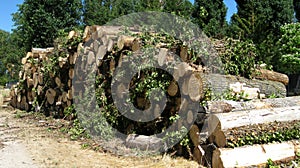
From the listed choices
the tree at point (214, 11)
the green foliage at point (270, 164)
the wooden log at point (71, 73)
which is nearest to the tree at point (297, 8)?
the tree at point (214, 11)

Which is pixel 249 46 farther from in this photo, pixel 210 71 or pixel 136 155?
pixel 136 155

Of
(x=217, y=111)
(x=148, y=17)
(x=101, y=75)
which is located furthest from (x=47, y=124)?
(x=217, y=111)

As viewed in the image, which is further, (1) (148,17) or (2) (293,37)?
(2) (293,37)

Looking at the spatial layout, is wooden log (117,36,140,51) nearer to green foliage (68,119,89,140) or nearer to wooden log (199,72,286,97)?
wooden log (199,72,286,97)

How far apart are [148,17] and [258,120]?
2.99 meters

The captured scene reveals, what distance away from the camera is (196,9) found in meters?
12.5

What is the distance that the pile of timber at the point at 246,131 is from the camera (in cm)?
317

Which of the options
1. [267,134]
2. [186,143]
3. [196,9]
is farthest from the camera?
[196,9]

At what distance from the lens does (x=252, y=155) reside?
3211 mm

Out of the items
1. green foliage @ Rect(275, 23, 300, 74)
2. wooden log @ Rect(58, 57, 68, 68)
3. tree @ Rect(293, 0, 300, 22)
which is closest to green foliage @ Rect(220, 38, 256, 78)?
wooden log @ Rect(58, 57, 68, 68)

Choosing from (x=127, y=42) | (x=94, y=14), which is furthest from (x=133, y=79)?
(x=94, y=14)

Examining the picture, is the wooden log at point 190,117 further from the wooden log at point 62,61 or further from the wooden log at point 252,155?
the wooden log at point 62,61

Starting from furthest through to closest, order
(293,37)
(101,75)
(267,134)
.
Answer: (293,37), (101,75), (267,134)

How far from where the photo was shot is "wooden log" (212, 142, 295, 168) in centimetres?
309
